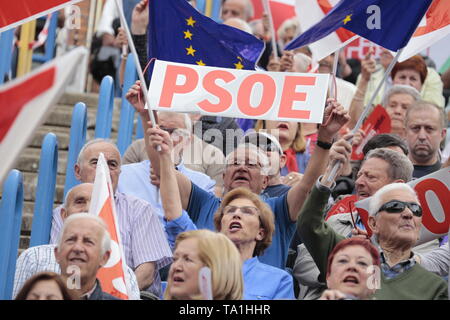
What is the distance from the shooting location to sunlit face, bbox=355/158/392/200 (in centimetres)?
809

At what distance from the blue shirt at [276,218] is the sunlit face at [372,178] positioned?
0.53 metres

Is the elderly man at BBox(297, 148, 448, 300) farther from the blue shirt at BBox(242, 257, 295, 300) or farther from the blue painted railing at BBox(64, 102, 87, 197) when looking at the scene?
the blue painted railing at BBox(64, 102, 87, 197)

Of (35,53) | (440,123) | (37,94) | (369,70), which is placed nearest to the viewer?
(37,94)

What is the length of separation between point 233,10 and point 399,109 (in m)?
3.03

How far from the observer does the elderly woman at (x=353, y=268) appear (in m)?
6.30

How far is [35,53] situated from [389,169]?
22.0ft

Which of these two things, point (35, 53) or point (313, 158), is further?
point (35, 53)

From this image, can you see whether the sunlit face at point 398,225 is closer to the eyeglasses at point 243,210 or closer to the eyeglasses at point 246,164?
the eyeglasses at point 243,210

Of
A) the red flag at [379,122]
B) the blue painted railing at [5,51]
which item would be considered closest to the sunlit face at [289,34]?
the red flag at [379,122]

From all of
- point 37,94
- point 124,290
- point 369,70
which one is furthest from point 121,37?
point 37,94

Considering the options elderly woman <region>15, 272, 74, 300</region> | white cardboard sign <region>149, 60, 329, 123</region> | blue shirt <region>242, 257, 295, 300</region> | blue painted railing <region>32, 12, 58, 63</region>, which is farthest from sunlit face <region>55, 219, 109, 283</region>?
blue painted railing <region>32, 12, 58, 63</region>

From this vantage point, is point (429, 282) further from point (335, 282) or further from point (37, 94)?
point (37, 94)

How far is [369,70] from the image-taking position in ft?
34.3

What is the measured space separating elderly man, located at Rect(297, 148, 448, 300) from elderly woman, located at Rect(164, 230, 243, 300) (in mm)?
860
